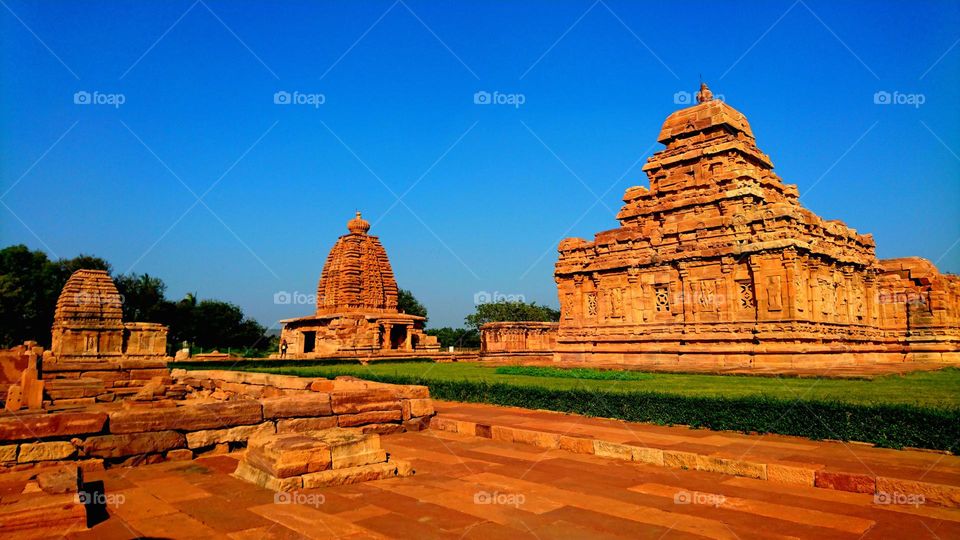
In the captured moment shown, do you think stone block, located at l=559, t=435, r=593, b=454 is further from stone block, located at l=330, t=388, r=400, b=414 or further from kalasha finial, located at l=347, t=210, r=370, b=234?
kalasha finial, located at l=347, t=210, r=370, b=234

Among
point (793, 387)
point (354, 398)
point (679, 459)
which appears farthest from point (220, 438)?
point (793, 387)

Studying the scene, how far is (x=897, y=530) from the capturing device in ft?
14.0

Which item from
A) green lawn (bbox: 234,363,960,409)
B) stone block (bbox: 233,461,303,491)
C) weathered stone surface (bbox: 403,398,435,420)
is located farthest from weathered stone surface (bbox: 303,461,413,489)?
green lawn (bbox: 234,363,960,409)

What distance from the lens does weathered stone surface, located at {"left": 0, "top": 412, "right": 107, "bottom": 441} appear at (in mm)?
6449

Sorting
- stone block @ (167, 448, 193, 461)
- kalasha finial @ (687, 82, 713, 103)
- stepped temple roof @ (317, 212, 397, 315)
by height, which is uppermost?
kalasha finial @ (687, 82, 713, 103)

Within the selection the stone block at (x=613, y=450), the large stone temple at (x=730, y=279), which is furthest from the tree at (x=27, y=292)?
the stone block at (x=613, y=450)

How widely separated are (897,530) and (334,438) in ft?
17.1

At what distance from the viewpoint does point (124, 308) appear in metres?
53.6

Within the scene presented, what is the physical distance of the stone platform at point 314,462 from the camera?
5.65 meters

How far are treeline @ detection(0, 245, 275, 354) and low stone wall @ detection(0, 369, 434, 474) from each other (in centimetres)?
3139

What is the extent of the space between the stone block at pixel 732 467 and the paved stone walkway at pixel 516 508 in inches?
4.0

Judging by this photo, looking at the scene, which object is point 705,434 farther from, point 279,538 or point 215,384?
point 215,384

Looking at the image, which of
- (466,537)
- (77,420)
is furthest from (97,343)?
(466,537)

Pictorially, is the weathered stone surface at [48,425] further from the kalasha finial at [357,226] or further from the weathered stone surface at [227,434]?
the kalasha finial at [357,226]
